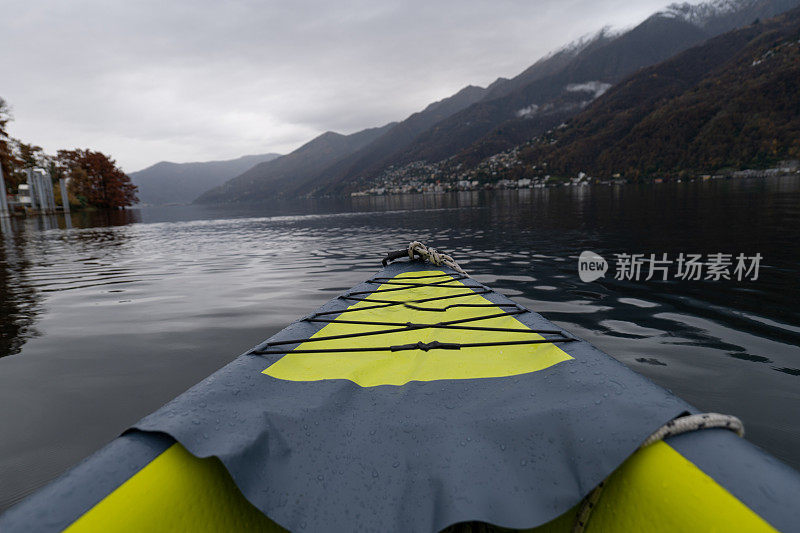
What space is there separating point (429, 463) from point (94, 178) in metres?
92.2

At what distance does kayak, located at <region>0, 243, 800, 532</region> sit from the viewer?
4.55 feet

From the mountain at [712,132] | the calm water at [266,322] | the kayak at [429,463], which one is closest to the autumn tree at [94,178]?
the calm water at [266,322]

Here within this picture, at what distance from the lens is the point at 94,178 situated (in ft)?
232

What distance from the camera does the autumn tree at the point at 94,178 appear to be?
225ft

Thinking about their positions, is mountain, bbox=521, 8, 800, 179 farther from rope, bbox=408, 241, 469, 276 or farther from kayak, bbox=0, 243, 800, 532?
kayak, bbox=0, 243, 800, 532

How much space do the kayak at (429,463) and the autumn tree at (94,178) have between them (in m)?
85.5

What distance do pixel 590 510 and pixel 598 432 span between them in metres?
0.35

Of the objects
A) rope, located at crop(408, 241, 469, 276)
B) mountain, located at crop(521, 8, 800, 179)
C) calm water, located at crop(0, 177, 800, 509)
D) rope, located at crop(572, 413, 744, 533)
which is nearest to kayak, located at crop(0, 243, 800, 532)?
rope, located at crop(572, 413, 744, 533)

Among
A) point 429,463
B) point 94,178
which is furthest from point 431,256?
point 94,178

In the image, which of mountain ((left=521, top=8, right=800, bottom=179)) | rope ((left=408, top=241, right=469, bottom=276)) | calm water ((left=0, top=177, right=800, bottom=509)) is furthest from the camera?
mountain ((left=521, top=8, right=800, bottom=179))

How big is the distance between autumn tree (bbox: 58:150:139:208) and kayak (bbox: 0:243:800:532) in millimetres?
85518

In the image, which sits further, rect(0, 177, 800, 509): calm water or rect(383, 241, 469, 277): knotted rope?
rect(383, 241, 469, 277): knotted rope

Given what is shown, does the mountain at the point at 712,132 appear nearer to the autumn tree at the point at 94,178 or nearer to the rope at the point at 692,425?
the rope at the point at 692,425

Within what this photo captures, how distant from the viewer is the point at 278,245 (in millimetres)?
18250
